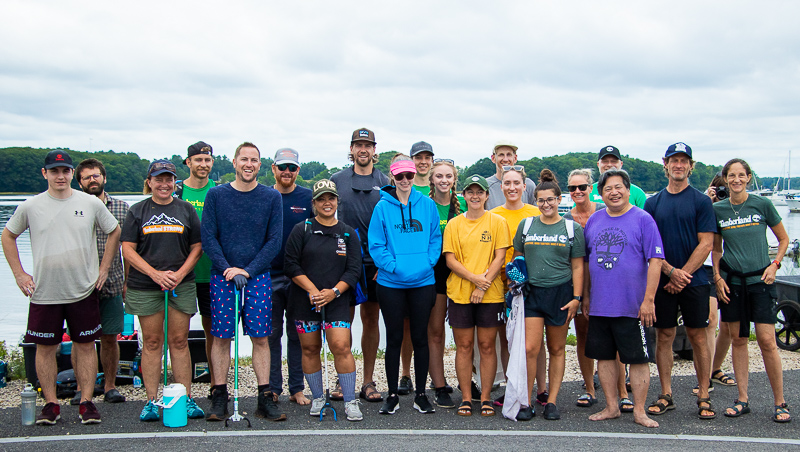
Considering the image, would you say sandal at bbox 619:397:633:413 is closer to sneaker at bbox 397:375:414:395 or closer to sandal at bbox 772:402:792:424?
sandal at bbox 772:402:792:424

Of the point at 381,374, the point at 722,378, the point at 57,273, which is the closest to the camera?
the point at 57,273

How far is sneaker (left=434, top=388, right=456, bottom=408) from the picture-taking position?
5.18m

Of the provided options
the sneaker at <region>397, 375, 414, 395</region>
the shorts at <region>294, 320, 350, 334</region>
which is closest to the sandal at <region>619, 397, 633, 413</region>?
the sneaker at <region>397, 375, 414, 395</region>

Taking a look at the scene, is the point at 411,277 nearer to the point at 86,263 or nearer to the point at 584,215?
the point at 584,215

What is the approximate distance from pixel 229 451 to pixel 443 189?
2.81 metres

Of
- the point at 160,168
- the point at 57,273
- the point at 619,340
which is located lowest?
the point at 619,340

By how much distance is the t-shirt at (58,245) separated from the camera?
15.5ft

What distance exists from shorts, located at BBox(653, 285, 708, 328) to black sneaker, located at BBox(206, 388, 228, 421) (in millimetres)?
3580

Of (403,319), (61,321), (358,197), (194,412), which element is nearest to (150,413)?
(194,412)

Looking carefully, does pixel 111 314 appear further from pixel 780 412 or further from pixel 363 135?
pixel 780 412

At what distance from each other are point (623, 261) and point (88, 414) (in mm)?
4342

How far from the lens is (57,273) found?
4.75 m

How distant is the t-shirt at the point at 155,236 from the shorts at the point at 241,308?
370 mm

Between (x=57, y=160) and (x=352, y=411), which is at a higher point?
(x=57, y=160)
